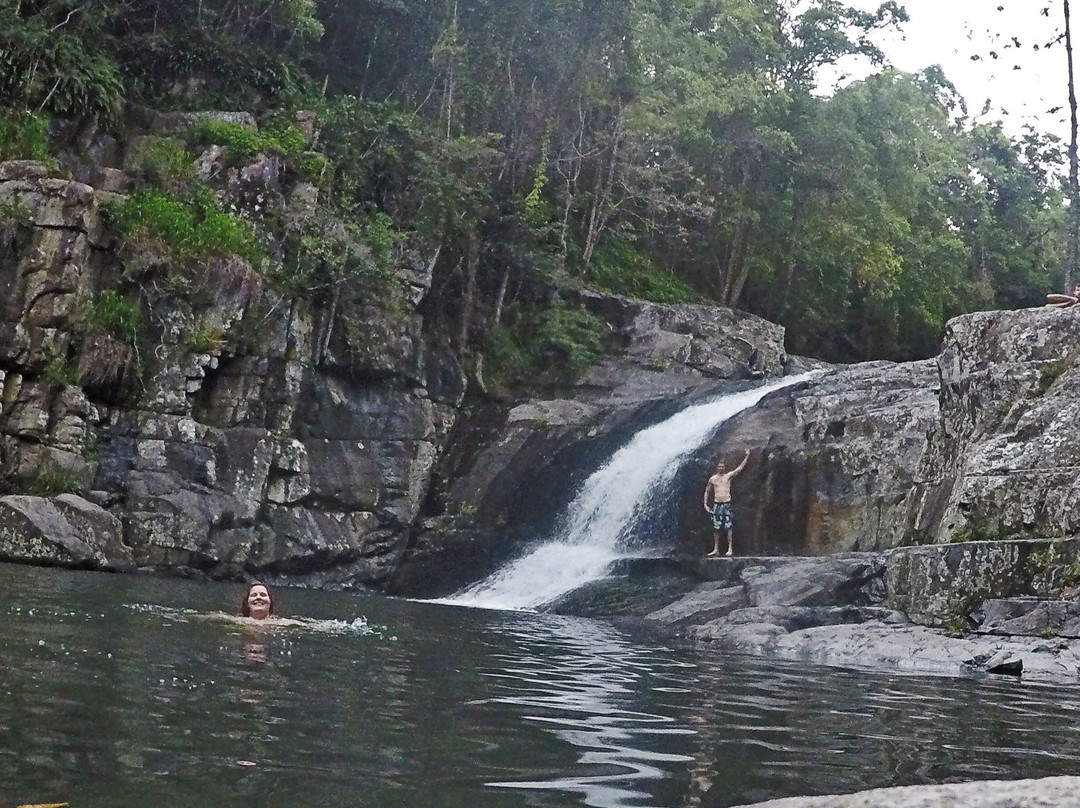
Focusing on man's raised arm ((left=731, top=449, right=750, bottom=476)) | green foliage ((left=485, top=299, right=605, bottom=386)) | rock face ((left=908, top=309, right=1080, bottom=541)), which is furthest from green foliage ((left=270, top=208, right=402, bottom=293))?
rock face ((left=908, top=309, right=1080, bottom=541))

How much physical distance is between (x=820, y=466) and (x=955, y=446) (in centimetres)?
303

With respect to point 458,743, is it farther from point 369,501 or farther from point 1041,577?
point 369,501

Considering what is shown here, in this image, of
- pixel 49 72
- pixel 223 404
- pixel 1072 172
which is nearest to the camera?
pixel 223 404

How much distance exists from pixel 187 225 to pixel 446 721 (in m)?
15.3

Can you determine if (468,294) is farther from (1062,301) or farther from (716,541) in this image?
(1062,301)

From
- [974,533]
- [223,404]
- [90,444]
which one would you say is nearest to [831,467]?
[974,533]

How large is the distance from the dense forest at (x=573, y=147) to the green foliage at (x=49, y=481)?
188 inches

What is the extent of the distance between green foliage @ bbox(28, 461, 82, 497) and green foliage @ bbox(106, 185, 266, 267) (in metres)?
3.92

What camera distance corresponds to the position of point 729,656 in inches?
396

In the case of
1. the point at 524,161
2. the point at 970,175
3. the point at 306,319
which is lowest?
the point at 306,319

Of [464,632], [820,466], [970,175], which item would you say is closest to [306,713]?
[464,632]

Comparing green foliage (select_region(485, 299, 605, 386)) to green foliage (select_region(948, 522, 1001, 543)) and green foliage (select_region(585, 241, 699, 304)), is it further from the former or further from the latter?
green foliage (select_region(948, 522, 1001, 543))

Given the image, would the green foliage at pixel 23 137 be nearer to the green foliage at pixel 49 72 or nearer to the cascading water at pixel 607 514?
the green foliage at pixel 49 72

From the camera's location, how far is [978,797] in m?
2.70
